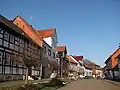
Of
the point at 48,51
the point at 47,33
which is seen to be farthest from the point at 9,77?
the point at 47,33

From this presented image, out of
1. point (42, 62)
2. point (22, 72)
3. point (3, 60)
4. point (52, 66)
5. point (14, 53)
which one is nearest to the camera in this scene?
point (3, 60)

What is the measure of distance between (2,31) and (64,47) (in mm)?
52195

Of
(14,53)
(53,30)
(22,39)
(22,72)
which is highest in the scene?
(53,30)

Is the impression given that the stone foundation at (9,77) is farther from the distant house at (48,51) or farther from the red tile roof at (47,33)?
the red tile roof at (47,33)

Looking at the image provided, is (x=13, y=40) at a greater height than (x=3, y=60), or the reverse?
(x=13, y=40)

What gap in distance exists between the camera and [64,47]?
79812 millimetres

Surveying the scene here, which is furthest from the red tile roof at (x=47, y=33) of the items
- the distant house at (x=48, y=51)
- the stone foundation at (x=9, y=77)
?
the stone foundation at (x=9, y=77)

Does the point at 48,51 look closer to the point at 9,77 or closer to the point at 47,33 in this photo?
the point at 47,33

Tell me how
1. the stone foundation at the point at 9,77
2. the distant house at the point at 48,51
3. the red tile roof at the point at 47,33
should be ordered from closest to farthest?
the stone foundation at the point at 9,77, the distant house at the point at 48,51, the red tile roof at the point at 47,33

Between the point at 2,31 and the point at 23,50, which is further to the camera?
the point at 23,50

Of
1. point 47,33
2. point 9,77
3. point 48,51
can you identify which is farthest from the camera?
point 47,33

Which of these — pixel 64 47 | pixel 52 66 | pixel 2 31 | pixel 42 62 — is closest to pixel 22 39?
pixel 2 31

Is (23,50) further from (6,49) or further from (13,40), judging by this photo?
(6,49)

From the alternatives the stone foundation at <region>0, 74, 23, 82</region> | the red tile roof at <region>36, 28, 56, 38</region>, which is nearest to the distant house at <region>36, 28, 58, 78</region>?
the red tile roof at <region>36, 28, 56, 38</region>
